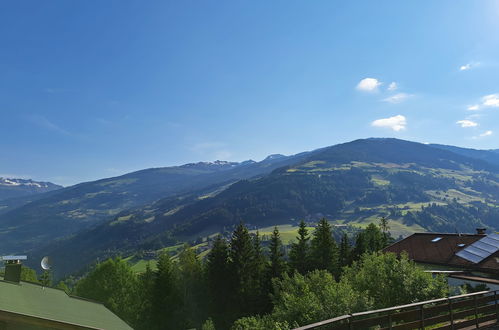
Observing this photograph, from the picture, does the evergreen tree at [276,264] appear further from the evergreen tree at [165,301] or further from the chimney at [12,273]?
the chimney at [12,273]

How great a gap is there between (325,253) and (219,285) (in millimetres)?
19895

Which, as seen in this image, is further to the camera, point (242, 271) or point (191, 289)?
point (191, 289)

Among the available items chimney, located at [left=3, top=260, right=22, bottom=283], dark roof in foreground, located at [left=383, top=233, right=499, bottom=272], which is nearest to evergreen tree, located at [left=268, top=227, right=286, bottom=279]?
dark roof in foreground, located at [left=383, top=233, right=499, bottom=272]

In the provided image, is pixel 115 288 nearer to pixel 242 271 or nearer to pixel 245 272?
pixel 242 271

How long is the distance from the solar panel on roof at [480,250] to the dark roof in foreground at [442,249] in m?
0.40

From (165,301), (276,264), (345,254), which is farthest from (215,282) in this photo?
(345,254)

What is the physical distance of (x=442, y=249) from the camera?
42.2m

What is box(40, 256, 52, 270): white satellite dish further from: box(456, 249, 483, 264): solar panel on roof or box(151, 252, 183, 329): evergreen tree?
box(456, 249, 483, 264): solar panel on roof

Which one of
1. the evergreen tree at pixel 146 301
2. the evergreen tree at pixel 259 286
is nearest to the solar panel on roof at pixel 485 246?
the evergreen tree at pixel 259 286

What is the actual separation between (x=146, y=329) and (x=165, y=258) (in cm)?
Result: 1092

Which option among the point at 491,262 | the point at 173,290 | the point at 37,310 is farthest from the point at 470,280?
the point at 173,290

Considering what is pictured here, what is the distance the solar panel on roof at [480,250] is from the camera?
112 ft

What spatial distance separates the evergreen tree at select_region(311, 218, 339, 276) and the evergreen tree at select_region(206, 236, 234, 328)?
55.0ft

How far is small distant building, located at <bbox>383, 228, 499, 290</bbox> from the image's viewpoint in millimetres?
29731
